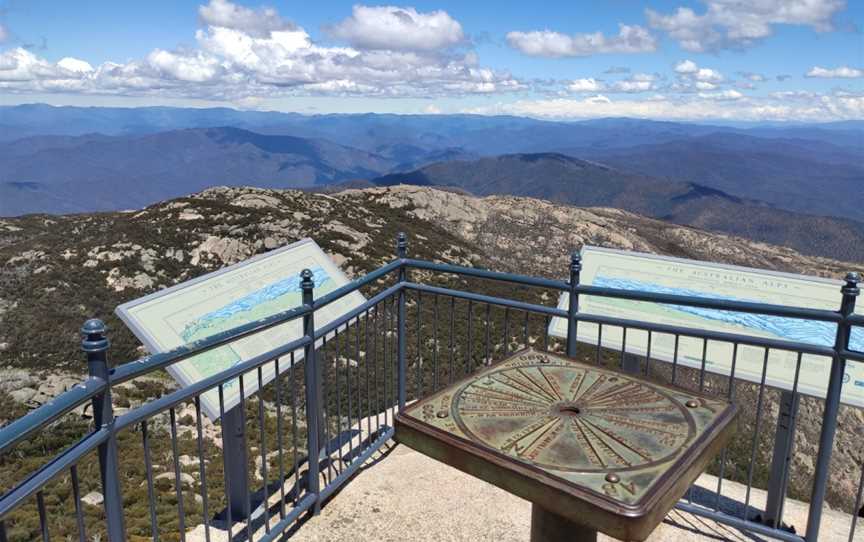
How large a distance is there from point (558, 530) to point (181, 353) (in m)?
2.27

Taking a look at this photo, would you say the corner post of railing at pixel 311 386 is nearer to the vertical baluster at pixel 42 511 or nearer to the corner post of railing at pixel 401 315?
the corner post of railing at pixel 401 315

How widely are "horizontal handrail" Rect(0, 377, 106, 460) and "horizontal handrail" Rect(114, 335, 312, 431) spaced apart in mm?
352

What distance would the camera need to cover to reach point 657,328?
463 centimetres

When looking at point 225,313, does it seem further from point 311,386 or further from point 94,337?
point 94,337

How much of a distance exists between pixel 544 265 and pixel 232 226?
86.1 feet

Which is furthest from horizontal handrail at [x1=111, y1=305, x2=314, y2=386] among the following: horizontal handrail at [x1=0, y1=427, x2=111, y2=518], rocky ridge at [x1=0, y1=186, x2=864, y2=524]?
rocky ridge at [x1=0, y1=186, x2=864, y2=524]

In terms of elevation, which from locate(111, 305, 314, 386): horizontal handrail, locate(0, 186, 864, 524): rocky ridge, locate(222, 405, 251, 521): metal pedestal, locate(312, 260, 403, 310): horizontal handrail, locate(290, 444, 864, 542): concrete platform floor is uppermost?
locate(111, 305, 314, 386): horizontal handrail

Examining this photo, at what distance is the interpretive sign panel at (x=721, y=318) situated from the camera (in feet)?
15.5

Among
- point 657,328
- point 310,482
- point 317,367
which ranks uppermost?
point 657,328

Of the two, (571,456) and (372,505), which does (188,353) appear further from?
(372,505)

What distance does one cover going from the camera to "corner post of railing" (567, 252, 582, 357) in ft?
16.2

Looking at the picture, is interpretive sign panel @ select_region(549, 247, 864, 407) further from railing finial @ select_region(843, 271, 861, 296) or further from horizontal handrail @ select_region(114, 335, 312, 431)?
horizontal handrail @ select_region(114, 335, 312, 431)

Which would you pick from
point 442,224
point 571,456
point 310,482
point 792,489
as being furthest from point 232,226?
point 571,456

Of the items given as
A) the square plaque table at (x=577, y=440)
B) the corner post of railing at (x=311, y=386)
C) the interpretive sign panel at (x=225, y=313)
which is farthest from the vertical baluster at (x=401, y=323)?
the square plaque table at (x=577, y=440)
